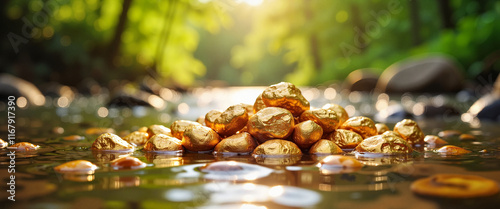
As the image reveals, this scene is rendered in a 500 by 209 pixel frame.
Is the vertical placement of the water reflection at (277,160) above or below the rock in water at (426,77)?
below

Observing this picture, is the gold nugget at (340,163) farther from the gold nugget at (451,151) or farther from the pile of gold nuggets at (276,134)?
the gold nugget at (451,151)

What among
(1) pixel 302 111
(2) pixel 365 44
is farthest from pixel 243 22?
(1) pixel 302 111

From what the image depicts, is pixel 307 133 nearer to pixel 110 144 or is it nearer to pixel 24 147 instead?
pixel 110 144

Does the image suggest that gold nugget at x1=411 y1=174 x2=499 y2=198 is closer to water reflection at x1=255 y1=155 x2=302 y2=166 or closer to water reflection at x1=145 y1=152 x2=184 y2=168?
water reflection at x1=255 y1=155 x2=302 y2=166

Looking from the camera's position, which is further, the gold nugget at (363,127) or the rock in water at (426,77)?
the rock in water at (426,77)

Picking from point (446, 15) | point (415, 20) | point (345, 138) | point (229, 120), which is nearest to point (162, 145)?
point (229, 120)

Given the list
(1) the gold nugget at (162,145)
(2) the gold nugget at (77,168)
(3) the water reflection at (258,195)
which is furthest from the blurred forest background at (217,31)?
(3) the water reflection at (258,195)

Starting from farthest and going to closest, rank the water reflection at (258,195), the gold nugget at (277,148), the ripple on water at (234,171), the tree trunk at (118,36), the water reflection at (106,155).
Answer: the tree trunk at (118,36) < the gold nugget at (277,148) < the water reflection at (106,155) < the ripple on water at (234,171) < the water reflection at (258,195)

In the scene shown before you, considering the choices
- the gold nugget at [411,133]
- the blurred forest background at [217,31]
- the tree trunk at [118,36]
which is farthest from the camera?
the tree trunk at [118,36]
